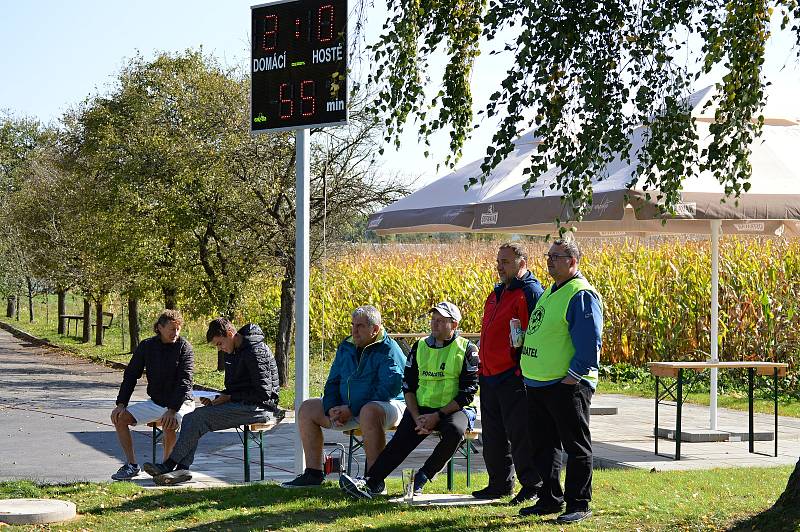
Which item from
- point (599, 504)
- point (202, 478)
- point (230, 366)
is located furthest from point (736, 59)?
point (202, 478)

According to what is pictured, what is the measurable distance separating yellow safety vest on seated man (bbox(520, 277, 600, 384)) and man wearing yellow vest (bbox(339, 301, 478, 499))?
3.46 feet

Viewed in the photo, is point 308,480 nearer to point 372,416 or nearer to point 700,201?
point 372,416

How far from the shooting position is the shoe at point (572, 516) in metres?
7.85

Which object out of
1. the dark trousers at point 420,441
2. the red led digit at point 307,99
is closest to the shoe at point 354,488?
the dark trousers at point 420,441

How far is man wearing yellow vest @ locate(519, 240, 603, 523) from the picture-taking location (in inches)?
313

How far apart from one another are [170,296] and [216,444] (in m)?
10.5

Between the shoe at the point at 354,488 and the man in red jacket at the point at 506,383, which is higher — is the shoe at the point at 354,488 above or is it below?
below

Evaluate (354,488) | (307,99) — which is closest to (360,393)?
(354,488)

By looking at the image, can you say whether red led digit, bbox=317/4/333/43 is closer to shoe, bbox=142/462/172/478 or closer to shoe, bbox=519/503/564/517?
shoe, bbox=142/462/172/478

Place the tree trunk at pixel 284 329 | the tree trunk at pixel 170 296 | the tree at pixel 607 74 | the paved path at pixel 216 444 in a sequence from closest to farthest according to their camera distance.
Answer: the tree at pixel 607 74
the paved path at pixel 216 444
the tree trunk at pixel 284 329
the tree trunk at pixel 170 296

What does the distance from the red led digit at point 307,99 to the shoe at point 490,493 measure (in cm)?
339

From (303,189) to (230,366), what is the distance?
5.73 feet

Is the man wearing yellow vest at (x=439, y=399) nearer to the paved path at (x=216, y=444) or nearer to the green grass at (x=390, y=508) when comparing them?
the green grass at (x=390, y=508)

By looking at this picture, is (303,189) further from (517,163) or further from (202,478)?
(517,163)
